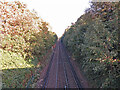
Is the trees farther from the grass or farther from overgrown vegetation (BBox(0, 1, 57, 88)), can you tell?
the grass

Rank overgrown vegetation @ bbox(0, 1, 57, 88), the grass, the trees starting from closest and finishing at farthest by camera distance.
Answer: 1. the grass
2. overgrown vegetation @ bbox(0, 1, 57, 88)
3. the trees

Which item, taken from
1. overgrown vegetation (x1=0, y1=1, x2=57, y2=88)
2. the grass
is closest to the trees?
overgrown vegetation (x1=0, y1=1, x2=57, y2=88)

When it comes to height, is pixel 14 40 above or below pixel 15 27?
below

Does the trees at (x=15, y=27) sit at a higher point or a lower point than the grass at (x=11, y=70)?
higher

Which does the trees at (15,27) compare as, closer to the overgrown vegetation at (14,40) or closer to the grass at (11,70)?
the overgrown vegetation at (14,40)

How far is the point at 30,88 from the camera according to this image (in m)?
9.81

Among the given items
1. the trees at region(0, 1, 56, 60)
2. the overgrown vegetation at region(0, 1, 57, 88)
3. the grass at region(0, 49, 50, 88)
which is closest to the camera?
the grass at region(0, 49, 50, 88)

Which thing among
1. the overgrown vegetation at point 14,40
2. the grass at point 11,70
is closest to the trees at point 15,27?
the overgrown vegetation at point 14,40

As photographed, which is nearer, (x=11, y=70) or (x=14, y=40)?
(x=11, y=70)

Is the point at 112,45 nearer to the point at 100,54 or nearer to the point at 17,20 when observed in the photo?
the point at 100,54

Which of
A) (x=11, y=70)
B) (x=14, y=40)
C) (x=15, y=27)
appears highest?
(x=15, y=27)

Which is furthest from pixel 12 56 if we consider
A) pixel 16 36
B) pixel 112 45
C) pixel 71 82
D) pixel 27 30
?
pixel 112 45

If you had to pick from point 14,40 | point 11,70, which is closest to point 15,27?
point 14,40

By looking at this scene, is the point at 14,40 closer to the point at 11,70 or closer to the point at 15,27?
the point at 15,27
